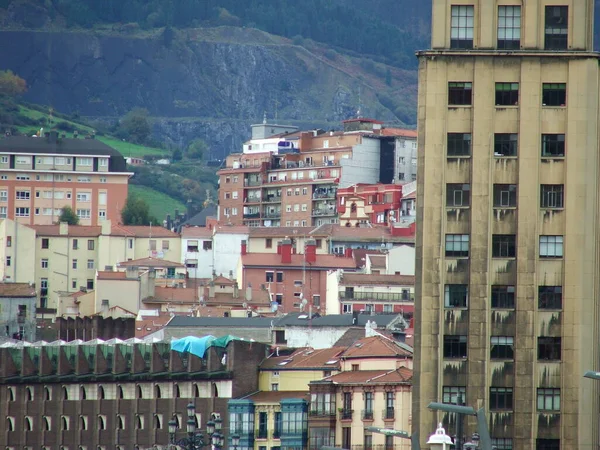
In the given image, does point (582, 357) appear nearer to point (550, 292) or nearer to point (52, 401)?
point (550, 292)

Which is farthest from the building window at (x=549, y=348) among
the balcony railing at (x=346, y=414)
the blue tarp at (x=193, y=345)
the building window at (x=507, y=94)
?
the blue tarp at (x=193, y=345)

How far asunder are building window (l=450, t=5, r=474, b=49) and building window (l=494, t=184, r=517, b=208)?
5.89m

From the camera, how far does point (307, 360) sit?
146750 millimetres

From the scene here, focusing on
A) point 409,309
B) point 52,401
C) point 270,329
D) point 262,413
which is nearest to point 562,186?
point 262,413

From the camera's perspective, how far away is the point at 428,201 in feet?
322

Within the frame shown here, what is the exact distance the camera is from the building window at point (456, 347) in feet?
319

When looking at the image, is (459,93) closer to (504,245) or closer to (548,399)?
(504,245)

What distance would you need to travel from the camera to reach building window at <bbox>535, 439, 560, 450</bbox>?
9581 cm

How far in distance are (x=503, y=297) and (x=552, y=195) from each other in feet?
14.4

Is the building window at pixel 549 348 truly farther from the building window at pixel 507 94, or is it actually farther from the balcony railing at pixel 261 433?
the balcony railing at pixel 261 433

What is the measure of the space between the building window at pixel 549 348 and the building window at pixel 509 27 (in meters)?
11.6

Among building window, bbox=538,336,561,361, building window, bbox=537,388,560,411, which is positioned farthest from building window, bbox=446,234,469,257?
building window, bbox=537,388,560,411

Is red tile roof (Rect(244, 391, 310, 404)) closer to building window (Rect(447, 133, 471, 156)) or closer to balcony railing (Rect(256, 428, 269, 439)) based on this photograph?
balcony railing (Rect(256, 428, 269, 439))

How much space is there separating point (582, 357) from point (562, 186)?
666 cm
